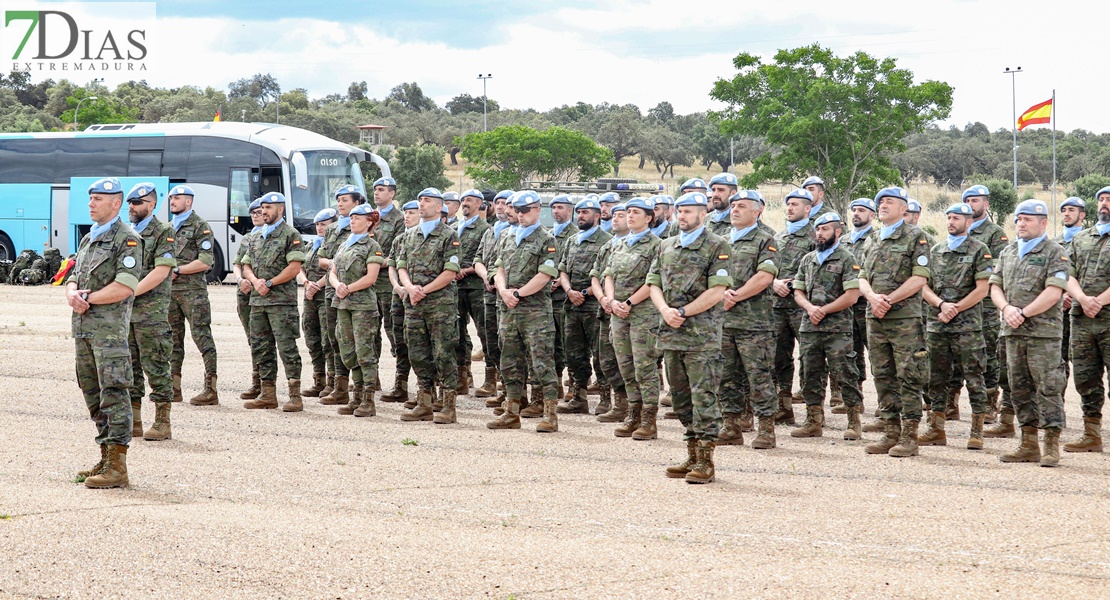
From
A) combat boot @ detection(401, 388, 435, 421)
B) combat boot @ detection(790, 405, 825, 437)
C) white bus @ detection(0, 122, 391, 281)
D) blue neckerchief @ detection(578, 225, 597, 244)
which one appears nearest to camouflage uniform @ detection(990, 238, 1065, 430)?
combat boot @ detection(790, 405, 825, 437)

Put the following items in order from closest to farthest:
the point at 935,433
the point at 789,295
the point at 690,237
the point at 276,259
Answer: the point at 690,237 → the point at 935,433 → the point at 789,295 → the point at 276,259

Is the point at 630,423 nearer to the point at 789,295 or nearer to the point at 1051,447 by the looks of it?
the point at 789,295

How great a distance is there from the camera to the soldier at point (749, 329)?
915 cm

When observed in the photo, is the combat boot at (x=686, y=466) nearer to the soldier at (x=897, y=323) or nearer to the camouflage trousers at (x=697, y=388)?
the camouflage trousers at (x=697, y=388)

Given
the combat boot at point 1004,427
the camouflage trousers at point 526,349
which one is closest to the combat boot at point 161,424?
the camouflage trousers at point 526,349

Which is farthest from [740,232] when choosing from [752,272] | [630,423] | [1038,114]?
[1038,114]

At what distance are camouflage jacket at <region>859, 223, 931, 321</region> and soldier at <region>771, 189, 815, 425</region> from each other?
1136 mm

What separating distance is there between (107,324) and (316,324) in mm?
4429

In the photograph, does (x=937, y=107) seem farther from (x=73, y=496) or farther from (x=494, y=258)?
(x=73, y=496)

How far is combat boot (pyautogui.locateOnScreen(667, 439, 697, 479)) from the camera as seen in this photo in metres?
7.99

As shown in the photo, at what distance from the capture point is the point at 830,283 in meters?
9.78

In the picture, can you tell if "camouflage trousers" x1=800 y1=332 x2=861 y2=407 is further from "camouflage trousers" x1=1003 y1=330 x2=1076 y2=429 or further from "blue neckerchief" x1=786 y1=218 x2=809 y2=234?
"camouflage trousers" x1=1003 y1=330 x2=1076 y2=429

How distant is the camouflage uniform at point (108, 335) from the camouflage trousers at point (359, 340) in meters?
3.29

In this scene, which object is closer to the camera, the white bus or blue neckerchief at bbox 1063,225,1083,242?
blue neckerchief at bbox 1063,225,1083,242
